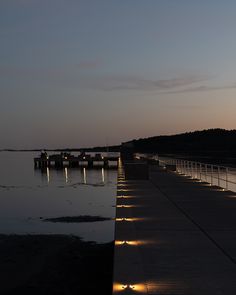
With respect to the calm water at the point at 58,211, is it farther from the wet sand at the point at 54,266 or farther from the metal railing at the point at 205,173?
the metal railing at the point at 205,173

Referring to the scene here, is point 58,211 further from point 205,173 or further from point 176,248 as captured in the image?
point 176,248

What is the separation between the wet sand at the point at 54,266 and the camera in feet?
42.7

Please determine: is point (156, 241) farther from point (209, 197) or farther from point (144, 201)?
point (209, 197)

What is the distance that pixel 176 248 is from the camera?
858 cm

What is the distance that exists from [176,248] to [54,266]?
807cm

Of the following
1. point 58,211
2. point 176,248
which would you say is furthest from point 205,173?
point 176,248

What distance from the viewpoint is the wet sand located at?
1302 centimetres

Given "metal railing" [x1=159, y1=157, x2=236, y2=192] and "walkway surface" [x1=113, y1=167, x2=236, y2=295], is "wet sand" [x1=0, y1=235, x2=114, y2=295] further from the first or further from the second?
"metal railing" [x1=159, y1=157, x2=236, y2=192]

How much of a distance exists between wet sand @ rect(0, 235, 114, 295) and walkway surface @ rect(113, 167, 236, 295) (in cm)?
222

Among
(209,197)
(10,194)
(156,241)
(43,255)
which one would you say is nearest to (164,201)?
(209,197)

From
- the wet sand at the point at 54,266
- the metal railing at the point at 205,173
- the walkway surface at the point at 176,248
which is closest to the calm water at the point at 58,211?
the wet sand at the point at 54,266

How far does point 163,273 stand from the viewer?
274 inches

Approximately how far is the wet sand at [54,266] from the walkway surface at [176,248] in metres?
2.22

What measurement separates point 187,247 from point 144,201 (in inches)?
308
